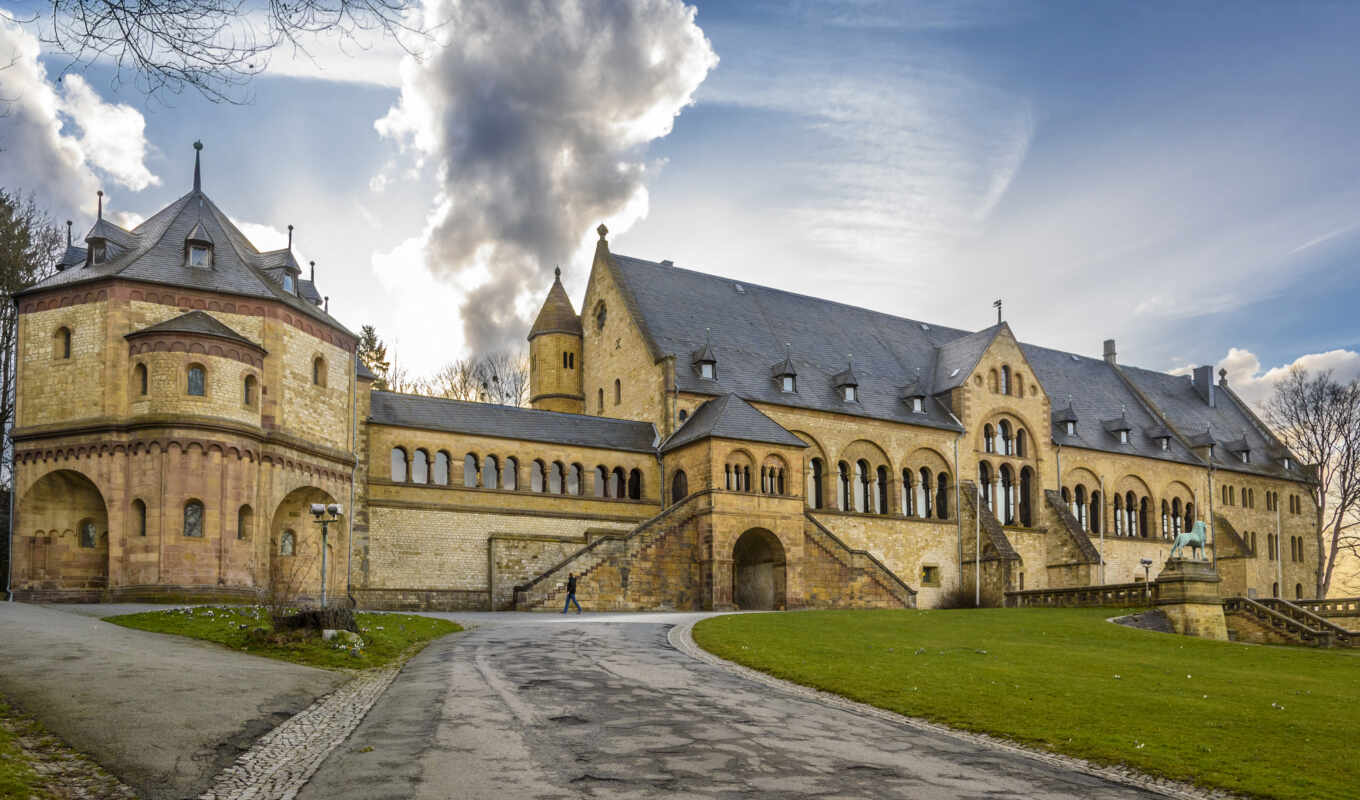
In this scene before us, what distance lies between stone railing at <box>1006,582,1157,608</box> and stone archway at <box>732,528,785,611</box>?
37.0 ft

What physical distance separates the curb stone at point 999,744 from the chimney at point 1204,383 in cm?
6391

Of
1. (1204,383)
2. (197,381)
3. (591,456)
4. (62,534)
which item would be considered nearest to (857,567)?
(591,456)

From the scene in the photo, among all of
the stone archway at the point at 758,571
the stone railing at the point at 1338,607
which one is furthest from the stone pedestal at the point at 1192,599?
the stone archway at the point at 758,571

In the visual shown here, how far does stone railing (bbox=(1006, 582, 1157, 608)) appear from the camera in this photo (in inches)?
1612

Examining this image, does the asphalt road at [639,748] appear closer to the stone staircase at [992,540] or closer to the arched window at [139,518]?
the arched window at [139,518]

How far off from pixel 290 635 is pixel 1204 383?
69.8m

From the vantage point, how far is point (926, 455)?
54.5 meters

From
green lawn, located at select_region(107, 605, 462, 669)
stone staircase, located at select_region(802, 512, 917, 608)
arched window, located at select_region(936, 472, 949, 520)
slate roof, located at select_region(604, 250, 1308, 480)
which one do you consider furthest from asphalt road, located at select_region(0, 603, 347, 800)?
arched window, located at select_region(936, 472, 949, 520)

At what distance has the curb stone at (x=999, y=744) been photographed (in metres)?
11.5

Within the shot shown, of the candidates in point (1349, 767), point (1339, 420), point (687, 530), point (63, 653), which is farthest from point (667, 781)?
point (1339, 420)

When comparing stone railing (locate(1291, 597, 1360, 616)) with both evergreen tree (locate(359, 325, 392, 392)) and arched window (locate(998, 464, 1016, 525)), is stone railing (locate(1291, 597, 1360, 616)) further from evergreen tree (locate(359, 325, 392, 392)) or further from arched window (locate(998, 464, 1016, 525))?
evergreen tree (locate(359, 325, 392, 392))

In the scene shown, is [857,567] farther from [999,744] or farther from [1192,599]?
[999,744]

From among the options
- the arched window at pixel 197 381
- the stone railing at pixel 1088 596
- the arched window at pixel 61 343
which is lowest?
the stone railing at pixel 1088 596

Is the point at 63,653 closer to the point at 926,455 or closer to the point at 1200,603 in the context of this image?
the point at 1200,603
